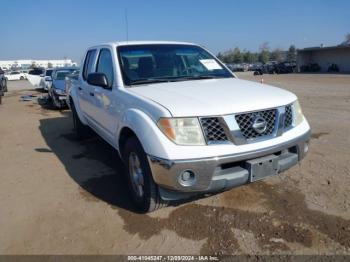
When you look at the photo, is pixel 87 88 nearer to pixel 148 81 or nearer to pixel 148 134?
pixel 148 81

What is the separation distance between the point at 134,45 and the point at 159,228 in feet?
8.28

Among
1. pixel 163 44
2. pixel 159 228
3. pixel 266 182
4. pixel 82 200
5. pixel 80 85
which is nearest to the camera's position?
pixel 159 228

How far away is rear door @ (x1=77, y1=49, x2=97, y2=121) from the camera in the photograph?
5430 millimetres

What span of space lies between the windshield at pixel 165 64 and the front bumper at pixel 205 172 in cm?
144

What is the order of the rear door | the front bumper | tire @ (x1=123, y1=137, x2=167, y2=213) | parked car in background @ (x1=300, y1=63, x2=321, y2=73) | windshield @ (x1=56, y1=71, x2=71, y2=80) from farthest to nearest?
parked car in background @ (x1=300, y1=63, x2=321, y2=73)
windshield @ (x1=56, y1=71, x2=71, y2=80)
the rear door
tire @ (x1=123, y1=137, x2=167, y2=213)
the front bumper

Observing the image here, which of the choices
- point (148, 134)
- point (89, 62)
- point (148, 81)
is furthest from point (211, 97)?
point (89, 62)

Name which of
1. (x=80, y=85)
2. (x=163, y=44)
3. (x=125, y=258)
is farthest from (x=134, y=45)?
(x=125, y=258)

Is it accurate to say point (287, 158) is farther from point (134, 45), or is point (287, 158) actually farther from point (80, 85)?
point (80, 85)

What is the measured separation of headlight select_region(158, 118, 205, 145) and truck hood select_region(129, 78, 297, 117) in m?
0.07

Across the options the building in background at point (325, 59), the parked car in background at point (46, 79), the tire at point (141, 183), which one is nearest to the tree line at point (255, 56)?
the building in background at point (325, 59)

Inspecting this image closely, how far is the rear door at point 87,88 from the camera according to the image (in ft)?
17.8

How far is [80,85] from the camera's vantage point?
19.8ft

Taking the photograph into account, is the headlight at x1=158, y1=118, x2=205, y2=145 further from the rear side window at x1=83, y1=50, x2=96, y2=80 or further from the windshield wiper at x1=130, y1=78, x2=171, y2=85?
the rear side window at x1=83, y1=50, x2=96, y2=80

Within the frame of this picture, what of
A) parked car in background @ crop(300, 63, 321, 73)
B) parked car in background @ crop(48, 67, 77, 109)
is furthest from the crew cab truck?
parked car in background @ crop(300, 63, 321, 73)
